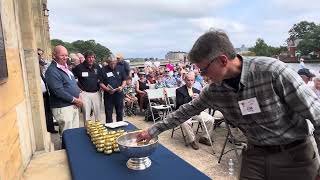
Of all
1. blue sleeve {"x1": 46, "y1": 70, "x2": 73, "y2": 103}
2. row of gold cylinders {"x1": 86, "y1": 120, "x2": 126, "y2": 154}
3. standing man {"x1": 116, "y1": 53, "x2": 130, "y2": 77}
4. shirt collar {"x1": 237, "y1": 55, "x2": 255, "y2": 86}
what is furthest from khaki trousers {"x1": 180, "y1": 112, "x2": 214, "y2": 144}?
shirt collar {"x1": 237, "y1": 55, "x2": 255, "y2": 86}

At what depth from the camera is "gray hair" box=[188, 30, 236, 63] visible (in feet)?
5.41

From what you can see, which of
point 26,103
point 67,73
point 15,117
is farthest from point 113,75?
point 15,117

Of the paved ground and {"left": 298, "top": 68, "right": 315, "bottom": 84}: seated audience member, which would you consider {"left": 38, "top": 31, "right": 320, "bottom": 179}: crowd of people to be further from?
{"left": 298, "top": 68, "right": 315, "bottom": 84}: seated audience member

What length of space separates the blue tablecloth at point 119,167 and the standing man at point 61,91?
1.78 metres

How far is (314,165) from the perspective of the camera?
1.90 m

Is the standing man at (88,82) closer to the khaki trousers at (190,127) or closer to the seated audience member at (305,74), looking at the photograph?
the khaki trousers at (190,127)

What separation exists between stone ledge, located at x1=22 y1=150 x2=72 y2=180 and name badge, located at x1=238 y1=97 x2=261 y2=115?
165 cm

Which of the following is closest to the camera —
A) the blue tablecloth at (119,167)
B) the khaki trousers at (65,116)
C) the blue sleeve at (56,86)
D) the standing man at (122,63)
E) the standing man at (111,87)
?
the blue tablecloth at (119,167)

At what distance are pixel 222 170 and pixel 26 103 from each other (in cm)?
272

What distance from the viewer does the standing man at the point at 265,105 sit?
1.65 metres

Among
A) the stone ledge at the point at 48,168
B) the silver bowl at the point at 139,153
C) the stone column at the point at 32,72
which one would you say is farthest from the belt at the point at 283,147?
the stone column at the point at 32,72

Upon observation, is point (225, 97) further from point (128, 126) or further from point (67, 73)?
point (67, 73)

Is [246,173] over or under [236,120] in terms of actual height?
under

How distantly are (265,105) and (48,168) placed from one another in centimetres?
223
